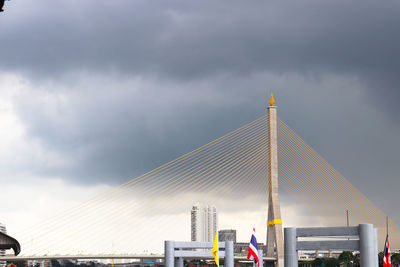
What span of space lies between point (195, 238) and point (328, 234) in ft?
471

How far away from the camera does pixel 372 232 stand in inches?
965

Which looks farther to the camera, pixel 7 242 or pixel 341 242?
pixel 341 242

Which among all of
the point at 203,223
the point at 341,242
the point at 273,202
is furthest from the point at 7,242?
the point at 203,223

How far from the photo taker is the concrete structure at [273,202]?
260 ft

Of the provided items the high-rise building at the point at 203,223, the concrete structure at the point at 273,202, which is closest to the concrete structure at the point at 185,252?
the concrete structure at the point at 273,202

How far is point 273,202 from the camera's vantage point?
A: 80.6m

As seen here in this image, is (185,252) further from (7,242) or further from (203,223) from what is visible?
(203,223)

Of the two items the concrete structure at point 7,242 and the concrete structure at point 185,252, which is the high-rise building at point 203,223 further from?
the concrete structure at point 7,242

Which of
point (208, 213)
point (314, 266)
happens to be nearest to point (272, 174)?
point (314, 266)

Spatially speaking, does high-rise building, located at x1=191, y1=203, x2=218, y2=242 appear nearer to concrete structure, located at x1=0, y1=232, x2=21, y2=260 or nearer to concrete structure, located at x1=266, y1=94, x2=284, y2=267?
concrete structure, located at x1=266, y1=94, x2=284, y2=267

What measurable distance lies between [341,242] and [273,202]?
55481mm

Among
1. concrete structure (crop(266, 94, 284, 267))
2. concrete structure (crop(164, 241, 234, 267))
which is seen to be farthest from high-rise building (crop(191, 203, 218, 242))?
concrete structure (crop(164, 241, 234, 267))

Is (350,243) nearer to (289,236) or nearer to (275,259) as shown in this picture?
(289,236)

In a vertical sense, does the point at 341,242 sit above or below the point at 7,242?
above
